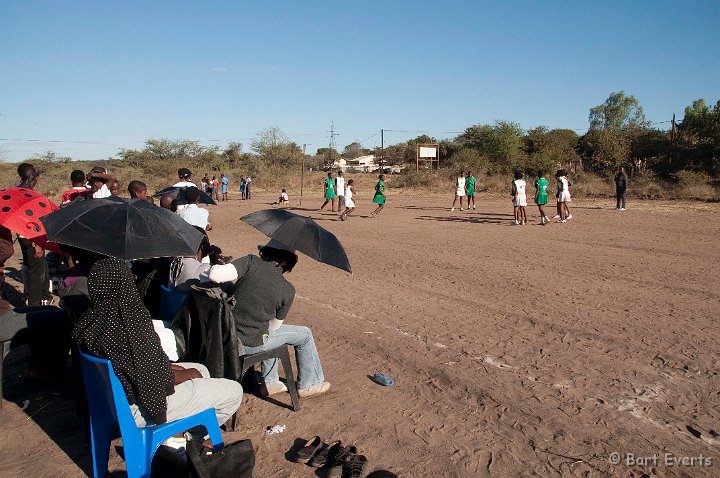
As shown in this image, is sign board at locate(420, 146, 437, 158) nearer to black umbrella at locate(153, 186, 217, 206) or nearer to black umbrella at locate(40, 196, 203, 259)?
black umbrella at locate(153, 186, 217, 206)

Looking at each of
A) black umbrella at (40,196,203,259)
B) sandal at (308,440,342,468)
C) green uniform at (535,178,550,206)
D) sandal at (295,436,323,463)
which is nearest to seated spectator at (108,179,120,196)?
black umbrella at (40,196,203,259)

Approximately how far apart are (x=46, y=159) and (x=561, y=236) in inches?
1970

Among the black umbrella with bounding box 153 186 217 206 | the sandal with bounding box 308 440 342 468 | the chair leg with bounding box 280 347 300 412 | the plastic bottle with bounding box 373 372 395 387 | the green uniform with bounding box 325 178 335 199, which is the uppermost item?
the black umbrella with bounding box 153 186 217 206

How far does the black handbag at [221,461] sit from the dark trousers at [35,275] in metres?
5.21

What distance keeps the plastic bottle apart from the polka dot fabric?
237 centimetres

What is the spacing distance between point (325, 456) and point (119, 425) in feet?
4.51

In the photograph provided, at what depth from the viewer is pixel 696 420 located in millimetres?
4480

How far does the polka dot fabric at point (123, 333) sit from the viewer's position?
10.8 ft

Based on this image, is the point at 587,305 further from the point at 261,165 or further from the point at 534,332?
the point at 261,165

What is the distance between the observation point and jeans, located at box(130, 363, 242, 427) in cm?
355

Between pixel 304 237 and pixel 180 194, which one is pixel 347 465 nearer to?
pixel 304 237

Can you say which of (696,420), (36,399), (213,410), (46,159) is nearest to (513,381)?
(696,420)

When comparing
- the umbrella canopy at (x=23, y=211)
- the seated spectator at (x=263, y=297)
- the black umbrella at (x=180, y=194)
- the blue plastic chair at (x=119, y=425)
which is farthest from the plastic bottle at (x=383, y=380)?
the black umbrella at (x=180, y=194)

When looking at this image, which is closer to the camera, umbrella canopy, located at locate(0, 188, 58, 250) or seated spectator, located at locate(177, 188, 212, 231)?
umbrella canopy, located at locate(0, 188, 58, 250)
